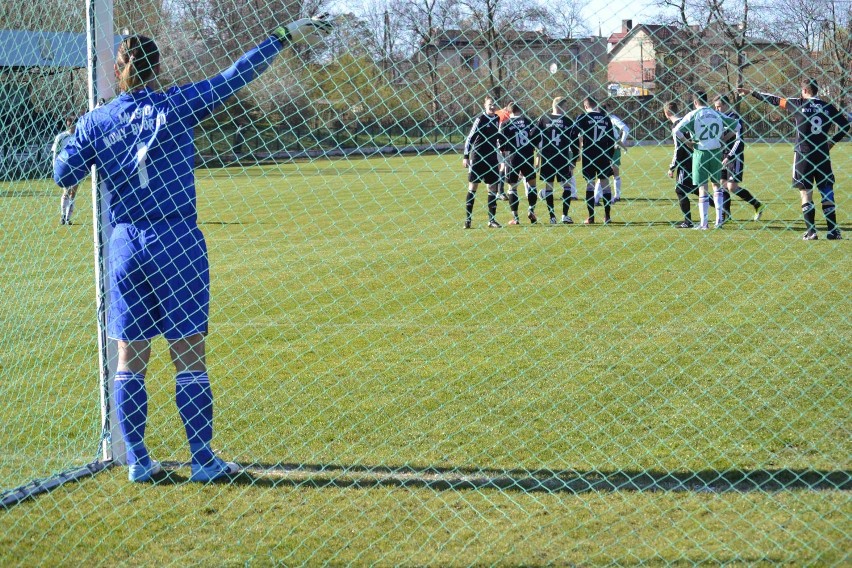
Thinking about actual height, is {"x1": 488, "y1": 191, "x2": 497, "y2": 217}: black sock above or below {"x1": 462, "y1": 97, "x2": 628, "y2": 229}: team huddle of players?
below

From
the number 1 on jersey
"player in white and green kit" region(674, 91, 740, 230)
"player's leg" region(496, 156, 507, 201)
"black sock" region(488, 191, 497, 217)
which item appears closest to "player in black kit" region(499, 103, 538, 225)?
"player's leg" region(496, 156, 507, 201)

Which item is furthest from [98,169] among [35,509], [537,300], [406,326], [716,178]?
[716,178]

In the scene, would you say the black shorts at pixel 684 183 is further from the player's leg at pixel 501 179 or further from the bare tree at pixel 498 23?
the bare tree at pixel 498 23

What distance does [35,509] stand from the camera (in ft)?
12.8

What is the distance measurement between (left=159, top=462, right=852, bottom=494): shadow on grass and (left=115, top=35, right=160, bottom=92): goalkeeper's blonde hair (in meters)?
1.80

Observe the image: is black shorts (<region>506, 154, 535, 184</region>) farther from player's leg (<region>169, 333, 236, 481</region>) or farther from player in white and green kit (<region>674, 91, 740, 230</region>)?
player's leg (<region>169, 333, 236, 481</region>)

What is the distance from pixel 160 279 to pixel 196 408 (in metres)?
0.62


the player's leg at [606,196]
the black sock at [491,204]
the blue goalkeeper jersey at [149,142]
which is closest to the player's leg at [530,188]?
the black sock at [491,204]

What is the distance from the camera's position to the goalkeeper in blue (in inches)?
154

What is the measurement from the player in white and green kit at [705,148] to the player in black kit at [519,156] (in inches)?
81.4

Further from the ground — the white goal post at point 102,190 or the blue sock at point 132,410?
the white goal post at point 102,190

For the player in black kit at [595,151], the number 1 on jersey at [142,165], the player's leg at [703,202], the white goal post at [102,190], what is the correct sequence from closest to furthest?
1. the number 1 on jersey at [142,165]
2. the white goal post at [102,190]
3. the player's leg at [703,202]
4. the player in black kit at [595,151]

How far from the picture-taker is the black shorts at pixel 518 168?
12.6m

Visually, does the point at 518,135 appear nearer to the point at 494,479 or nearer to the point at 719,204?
the point at 719,204
